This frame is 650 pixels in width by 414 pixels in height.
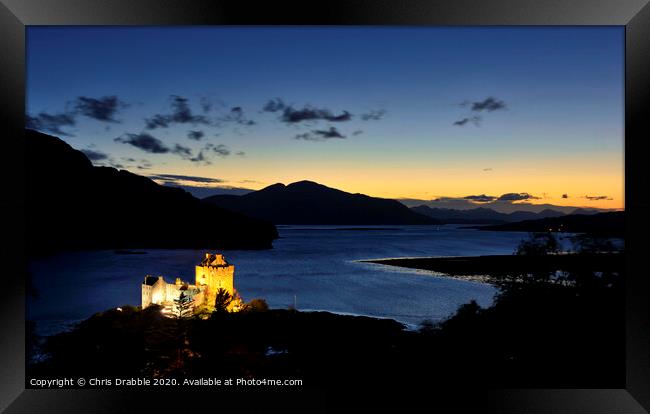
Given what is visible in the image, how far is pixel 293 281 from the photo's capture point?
52.2ft

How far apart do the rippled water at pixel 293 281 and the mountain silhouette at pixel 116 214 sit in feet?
1.79

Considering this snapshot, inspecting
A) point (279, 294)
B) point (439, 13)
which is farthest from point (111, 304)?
point (439, 13)

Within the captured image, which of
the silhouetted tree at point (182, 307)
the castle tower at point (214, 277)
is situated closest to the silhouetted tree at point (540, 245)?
the castle tower at point (214, 277)

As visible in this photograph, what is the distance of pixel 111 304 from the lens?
12.0 metres

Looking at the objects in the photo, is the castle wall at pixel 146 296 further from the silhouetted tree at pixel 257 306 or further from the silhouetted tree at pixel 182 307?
the silhouetted tree at pixel 257 306

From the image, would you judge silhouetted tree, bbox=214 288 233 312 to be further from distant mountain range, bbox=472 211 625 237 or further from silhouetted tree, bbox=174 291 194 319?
distant mountain range, bbox=472 211 625 237

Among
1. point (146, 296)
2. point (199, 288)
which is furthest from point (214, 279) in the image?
point (146, 296)

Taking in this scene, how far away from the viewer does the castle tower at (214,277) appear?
1021 centimetres

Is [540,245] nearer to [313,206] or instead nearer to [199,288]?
[313,206]

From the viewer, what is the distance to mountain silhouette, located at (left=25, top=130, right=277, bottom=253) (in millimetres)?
11727

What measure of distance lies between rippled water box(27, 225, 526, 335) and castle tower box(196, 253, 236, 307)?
218cm

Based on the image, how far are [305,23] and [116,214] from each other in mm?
11074

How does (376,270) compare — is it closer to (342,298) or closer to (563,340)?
(342,298)

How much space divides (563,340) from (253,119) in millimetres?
7963
